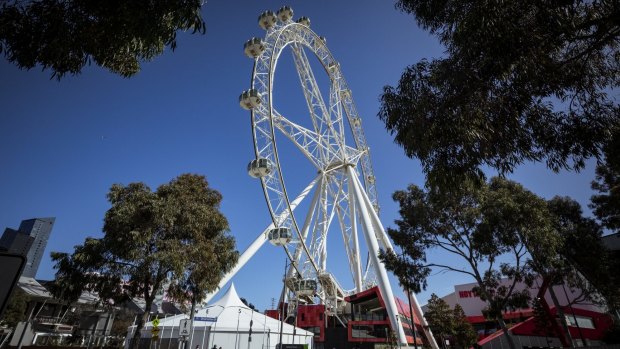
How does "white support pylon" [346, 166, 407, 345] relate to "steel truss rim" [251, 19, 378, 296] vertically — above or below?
below

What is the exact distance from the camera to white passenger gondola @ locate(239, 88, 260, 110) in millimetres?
27531

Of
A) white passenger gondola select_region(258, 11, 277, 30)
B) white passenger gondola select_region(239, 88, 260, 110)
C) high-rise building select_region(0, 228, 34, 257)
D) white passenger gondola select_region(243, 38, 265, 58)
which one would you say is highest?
white passenger gondola select_region(258, 11, 277, 30)

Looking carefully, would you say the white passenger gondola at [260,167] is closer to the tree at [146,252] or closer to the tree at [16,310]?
the tree at [146,252]

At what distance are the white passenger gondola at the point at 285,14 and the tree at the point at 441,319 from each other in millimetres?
35470

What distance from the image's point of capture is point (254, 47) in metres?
28.7

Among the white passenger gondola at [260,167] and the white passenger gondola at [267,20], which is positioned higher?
the white passenger gondola at [267,20]

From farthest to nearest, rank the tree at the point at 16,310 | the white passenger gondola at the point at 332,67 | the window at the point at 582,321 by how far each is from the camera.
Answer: the white passenger gondola at the point at 332,67 → the window at the point at 582,321 → the tree at the point at 16,310

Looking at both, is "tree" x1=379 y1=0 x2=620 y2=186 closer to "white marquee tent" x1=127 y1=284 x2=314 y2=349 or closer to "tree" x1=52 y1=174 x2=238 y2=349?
"tree" x1=52 y1=174 x2=238 y2=349

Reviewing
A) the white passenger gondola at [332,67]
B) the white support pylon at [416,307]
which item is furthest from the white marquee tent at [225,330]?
the white passenger gondola at [332,67]

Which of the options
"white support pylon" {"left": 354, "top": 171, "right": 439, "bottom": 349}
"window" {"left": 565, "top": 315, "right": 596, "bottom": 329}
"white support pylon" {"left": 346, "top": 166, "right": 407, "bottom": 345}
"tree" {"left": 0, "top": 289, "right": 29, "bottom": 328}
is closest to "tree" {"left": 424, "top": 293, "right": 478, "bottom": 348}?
"white support pylon" {"left": 354, "top": 171, "right": 439, "bottom": 349}

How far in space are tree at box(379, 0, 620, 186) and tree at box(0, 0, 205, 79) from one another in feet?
20.5

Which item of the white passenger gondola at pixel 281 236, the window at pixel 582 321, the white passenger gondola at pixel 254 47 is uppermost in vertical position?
the white passenger gondola at pixel 254 47

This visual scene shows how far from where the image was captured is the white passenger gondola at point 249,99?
2753 cm

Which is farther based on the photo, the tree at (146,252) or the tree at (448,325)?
the tree at (448,325)
